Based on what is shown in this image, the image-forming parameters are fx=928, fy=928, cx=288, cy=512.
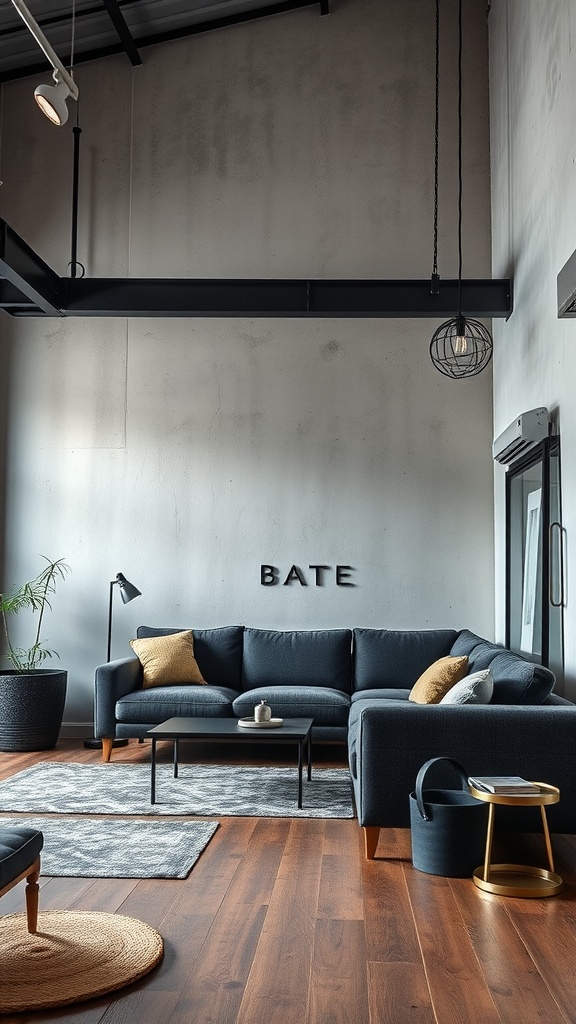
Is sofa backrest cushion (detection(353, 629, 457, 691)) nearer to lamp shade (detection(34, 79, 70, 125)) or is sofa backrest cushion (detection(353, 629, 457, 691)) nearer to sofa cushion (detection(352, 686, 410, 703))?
sofa cushion (detection(352, 686, 410, 703))

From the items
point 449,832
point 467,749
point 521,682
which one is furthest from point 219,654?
point 449,832

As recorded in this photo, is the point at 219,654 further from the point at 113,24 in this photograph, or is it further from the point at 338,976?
the point at 113,24

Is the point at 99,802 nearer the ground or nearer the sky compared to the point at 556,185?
nearer the ground

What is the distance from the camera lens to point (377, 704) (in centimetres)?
399

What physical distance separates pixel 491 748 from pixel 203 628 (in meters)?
3.75

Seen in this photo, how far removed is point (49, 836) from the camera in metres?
4.11

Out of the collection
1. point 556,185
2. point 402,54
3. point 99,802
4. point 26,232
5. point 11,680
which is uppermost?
point 402,54

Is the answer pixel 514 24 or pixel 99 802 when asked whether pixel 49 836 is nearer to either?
pixel 99 802

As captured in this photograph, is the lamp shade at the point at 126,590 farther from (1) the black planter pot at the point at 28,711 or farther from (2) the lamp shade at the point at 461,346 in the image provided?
(2) the lamp shade at the point at 461,346

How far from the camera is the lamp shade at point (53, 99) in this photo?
4582 millimetres

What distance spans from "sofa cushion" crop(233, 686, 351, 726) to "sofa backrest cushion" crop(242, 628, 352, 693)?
485mm

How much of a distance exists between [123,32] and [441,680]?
5509 millimetres

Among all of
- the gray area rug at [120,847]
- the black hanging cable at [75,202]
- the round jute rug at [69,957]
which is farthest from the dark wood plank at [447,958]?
the black hanging cable at [75,202]

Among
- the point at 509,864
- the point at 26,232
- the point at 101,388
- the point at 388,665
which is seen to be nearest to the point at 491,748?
the point at 509,864
